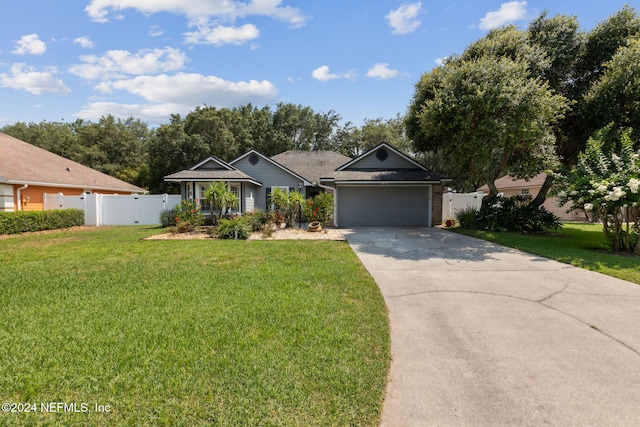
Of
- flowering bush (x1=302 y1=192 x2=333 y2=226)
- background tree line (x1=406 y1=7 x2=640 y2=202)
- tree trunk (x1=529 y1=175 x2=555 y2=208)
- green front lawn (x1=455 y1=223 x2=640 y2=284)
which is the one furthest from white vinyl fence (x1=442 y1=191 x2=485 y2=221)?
flowering bush (x1=302 y1=192 x2=333 y2=226)

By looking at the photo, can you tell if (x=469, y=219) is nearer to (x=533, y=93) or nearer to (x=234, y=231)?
(x=533, y=93)

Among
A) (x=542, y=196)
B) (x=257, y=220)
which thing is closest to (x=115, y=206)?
(x=257, y=220)

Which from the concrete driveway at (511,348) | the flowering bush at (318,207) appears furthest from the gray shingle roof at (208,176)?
the concrete driveway at (511,348)

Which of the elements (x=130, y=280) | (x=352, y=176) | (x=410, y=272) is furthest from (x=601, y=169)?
(x=130, y=280)

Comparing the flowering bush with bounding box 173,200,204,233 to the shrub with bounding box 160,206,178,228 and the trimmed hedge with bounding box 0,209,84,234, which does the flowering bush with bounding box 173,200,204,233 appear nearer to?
the shrub with bounding box 160,206,178,228

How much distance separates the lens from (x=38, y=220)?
1309 centimetres

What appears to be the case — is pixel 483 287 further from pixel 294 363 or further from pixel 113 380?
pixel 113 380

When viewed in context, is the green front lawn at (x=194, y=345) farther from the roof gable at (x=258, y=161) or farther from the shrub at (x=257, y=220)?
the roof gable at (x=258, y=161)

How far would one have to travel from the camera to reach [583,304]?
15.3ft

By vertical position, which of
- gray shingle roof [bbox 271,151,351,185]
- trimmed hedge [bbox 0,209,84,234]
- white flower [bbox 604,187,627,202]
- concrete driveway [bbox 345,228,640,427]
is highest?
gray shingle roof [bbox 271,151,351,185]

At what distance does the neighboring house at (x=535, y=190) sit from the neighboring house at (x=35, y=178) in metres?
27.9

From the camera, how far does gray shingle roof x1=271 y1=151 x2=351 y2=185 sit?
20.8 m

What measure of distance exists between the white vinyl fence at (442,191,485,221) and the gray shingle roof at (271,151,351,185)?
7.55 meters

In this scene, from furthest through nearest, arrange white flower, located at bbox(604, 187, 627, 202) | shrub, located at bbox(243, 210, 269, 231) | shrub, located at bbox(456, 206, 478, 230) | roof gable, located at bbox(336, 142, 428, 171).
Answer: roof gable, located at bbox(336, 142, 428, 171), shrub, located at bbox(456, 206, 478, 230), shrub, located at bbox(243, 210, 269, 231), white flower, located at bbox(604, 187, 627, 202)
